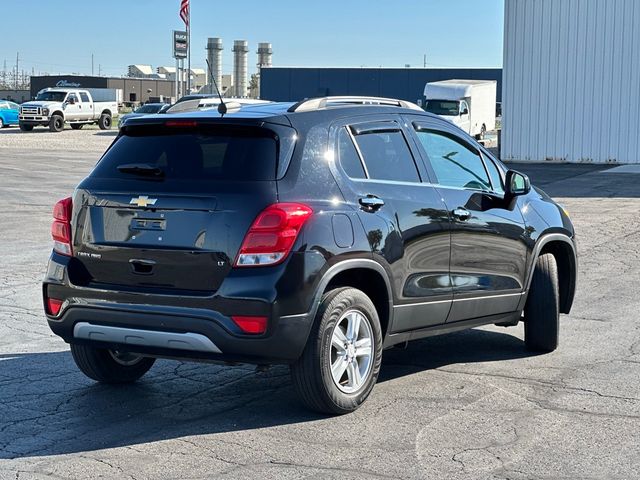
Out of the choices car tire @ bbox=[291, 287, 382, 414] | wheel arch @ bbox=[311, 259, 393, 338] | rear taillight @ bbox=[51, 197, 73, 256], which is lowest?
car tire @ bbox=[291, 287, 382, 414]

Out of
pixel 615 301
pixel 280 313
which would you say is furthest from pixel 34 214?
pixel 280 313

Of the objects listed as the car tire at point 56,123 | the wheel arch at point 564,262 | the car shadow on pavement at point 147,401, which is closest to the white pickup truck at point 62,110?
the car tire at point 56,123

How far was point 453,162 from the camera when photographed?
24.0 ft

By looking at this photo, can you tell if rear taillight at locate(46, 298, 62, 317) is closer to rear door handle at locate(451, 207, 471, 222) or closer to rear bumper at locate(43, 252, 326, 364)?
rear bumper at locate(43, 252, 326, 364)

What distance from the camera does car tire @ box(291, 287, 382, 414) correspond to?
5941mm

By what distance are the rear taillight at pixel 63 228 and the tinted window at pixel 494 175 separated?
293 cm

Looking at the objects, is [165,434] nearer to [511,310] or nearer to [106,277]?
[106,277]

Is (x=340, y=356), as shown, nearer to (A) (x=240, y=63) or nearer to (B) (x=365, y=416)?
(B) (x=365, y=416)

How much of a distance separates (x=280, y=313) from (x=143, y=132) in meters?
1.46

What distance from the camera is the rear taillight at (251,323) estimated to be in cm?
568

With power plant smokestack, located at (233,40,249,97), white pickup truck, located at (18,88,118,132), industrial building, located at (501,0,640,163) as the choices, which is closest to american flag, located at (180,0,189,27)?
white pickup truck, located at (18,88,118,132)

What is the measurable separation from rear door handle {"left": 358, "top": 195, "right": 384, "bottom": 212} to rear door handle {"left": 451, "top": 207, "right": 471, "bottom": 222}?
2.69 feet

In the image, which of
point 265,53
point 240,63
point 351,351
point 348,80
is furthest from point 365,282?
point 240,63

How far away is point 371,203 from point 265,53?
99348mm
